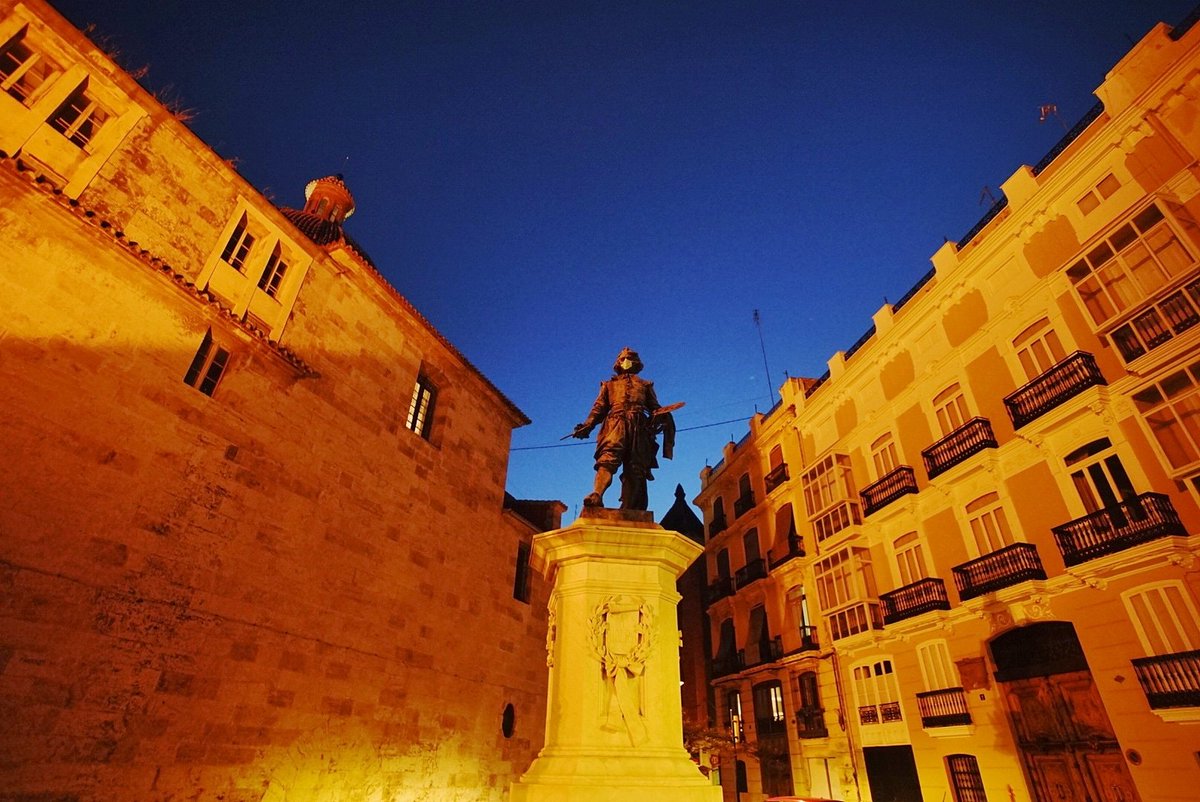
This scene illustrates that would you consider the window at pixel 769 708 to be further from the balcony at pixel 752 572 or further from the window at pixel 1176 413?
the window at pixel 1176 413

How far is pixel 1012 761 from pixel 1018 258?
37.7 ft

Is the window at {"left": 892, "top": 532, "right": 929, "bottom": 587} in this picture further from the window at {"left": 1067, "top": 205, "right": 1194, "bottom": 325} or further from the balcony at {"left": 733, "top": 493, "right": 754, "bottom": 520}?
the balcony at {"left": 733, "top": 493, "right": 754, "bottom": 520}

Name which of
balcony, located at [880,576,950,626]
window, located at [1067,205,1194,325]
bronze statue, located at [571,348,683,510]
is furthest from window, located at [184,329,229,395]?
window, located at [1067,205,1194,325]

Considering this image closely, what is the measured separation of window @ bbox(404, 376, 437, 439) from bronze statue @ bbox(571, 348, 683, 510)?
864 cm

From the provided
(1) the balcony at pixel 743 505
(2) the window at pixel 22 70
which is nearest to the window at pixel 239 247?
(2) the window at pixel 22 70

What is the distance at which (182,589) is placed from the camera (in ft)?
28.4

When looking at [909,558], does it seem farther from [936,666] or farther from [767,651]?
[767,651]

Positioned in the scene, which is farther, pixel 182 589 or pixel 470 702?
pixel 470 702

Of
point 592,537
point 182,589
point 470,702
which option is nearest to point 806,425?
point 470,702

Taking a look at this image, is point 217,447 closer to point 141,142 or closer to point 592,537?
point 141,142

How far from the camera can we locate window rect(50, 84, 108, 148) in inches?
353

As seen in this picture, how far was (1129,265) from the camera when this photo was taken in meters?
11.5

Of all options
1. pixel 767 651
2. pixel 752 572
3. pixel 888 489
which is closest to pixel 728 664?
pixel 767 651

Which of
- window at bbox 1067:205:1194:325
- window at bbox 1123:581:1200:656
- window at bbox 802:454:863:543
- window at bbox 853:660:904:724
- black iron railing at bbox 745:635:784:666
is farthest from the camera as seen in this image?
black iron railing at bbox 745:635:784:666
